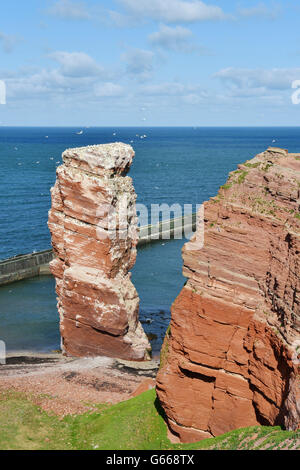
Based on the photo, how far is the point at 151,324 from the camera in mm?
51344

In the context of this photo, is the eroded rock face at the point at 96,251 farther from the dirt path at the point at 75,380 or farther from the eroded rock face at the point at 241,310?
the eroded rock face at the point at 241,310

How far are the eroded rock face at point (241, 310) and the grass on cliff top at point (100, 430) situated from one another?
1.27 meters

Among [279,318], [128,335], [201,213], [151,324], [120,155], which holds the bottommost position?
[151,324]

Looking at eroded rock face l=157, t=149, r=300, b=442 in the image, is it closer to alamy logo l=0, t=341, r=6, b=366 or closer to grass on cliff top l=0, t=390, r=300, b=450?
grass on cliff top l=0, t=390, r=300, b=450

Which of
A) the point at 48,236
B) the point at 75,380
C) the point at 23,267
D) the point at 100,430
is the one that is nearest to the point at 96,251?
the point at 75,380

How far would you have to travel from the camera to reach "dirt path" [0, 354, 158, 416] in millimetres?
31234

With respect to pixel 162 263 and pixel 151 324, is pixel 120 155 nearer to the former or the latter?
pixel 151 324

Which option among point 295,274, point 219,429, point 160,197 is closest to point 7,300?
point 219,429

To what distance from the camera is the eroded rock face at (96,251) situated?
118 ft

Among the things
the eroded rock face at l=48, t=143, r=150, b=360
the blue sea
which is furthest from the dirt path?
the blue sea

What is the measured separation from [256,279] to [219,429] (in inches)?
286

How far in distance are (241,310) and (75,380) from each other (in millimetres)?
17604

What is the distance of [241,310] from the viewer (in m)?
21.0

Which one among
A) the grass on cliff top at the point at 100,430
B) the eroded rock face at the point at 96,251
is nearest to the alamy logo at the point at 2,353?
the eroded rock face at the point at 96,251
